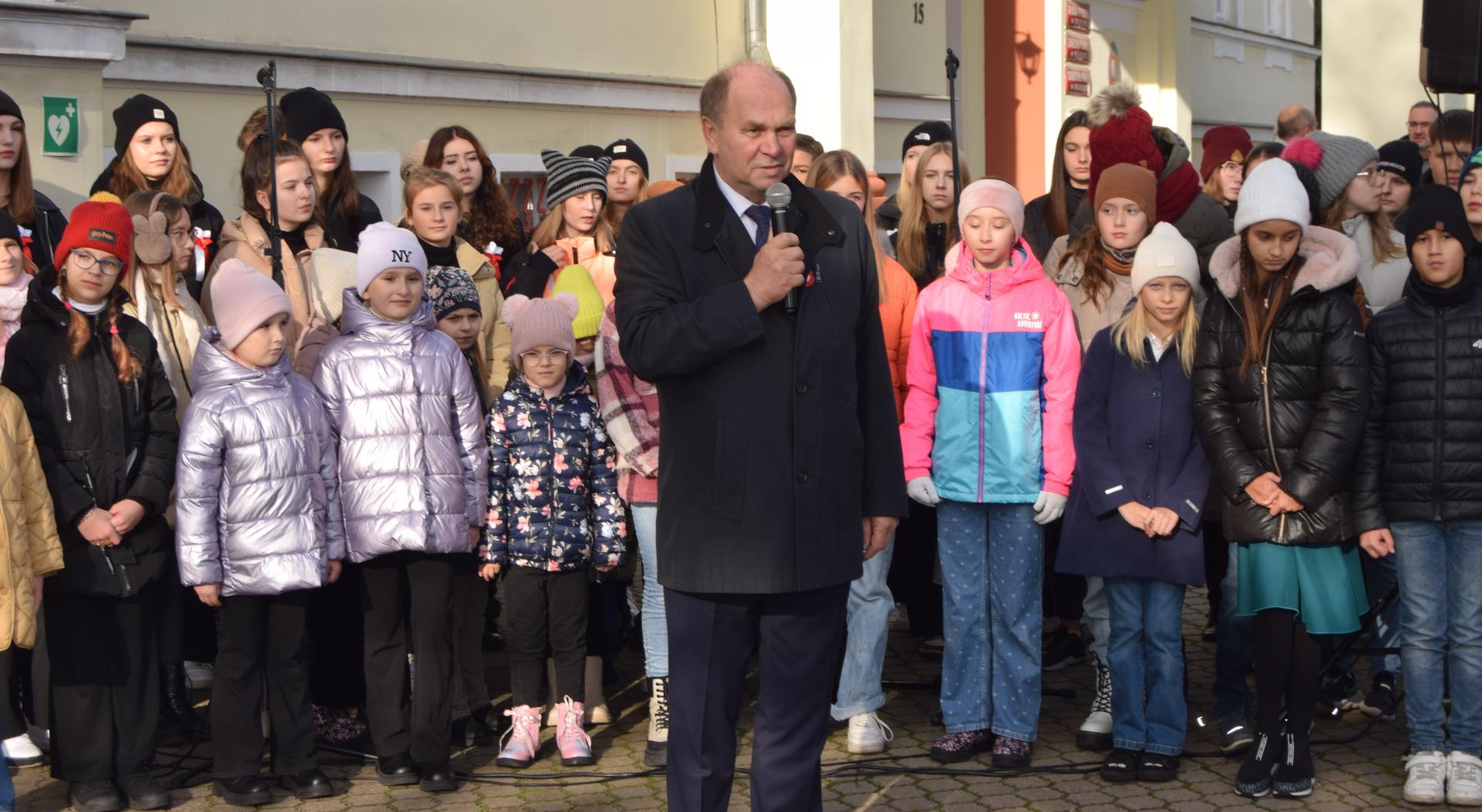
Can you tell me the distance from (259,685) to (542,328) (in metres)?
1.51

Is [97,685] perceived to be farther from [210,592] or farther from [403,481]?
[403,481]

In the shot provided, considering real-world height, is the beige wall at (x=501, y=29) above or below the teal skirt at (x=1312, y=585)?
above

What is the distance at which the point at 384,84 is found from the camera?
10.8m

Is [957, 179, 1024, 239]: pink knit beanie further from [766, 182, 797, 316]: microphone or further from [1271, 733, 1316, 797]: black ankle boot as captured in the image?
[766, 182, 797, 316]: microphone

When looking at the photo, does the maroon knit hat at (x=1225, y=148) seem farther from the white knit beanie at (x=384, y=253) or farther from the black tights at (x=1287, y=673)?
the white knit beanie at (x=384, y=253)

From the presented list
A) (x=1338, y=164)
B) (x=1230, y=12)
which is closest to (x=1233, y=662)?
(x=1338, y=164)

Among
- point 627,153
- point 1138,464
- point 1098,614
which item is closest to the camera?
point 1138,464

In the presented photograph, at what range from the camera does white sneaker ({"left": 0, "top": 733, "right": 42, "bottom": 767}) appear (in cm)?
628

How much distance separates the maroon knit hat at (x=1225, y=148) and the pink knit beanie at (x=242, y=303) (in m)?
5.96

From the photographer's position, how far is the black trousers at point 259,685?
5.84 metres

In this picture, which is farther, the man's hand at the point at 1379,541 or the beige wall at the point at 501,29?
the beige wall at the point at 501,29

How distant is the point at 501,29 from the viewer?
11828mm

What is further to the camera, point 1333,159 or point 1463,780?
point 1333,159

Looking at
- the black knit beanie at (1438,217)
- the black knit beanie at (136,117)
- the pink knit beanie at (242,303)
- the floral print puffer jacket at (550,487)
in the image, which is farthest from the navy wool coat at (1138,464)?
the black knit beanie at (136,117)
